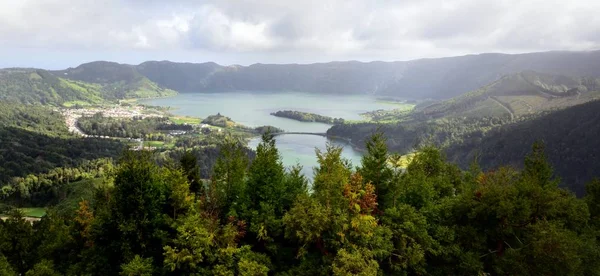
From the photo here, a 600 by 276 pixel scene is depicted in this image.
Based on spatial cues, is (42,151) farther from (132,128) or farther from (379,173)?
(379,173)

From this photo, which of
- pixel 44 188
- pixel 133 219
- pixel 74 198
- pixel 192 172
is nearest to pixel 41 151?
pixel 44 188

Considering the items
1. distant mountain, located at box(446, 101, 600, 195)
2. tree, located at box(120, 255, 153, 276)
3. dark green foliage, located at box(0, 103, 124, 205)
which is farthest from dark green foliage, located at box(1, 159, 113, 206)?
distant mountain, located at box(446, 101, 600, 195)

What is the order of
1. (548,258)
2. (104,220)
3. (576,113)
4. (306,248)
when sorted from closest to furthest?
(548,258), (306,248), (104,220), (576,113)

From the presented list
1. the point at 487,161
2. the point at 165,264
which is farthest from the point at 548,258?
the point at 487,161

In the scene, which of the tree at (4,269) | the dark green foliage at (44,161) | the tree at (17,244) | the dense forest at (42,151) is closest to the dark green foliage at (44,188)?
the dark green foliage at (44,161)

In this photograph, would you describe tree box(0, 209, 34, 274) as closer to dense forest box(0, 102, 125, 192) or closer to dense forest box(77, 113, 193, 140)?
dense forest box(0, 102, 125, 192)

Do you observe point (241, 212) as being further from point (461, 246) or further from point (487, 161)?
point (487, 161)
